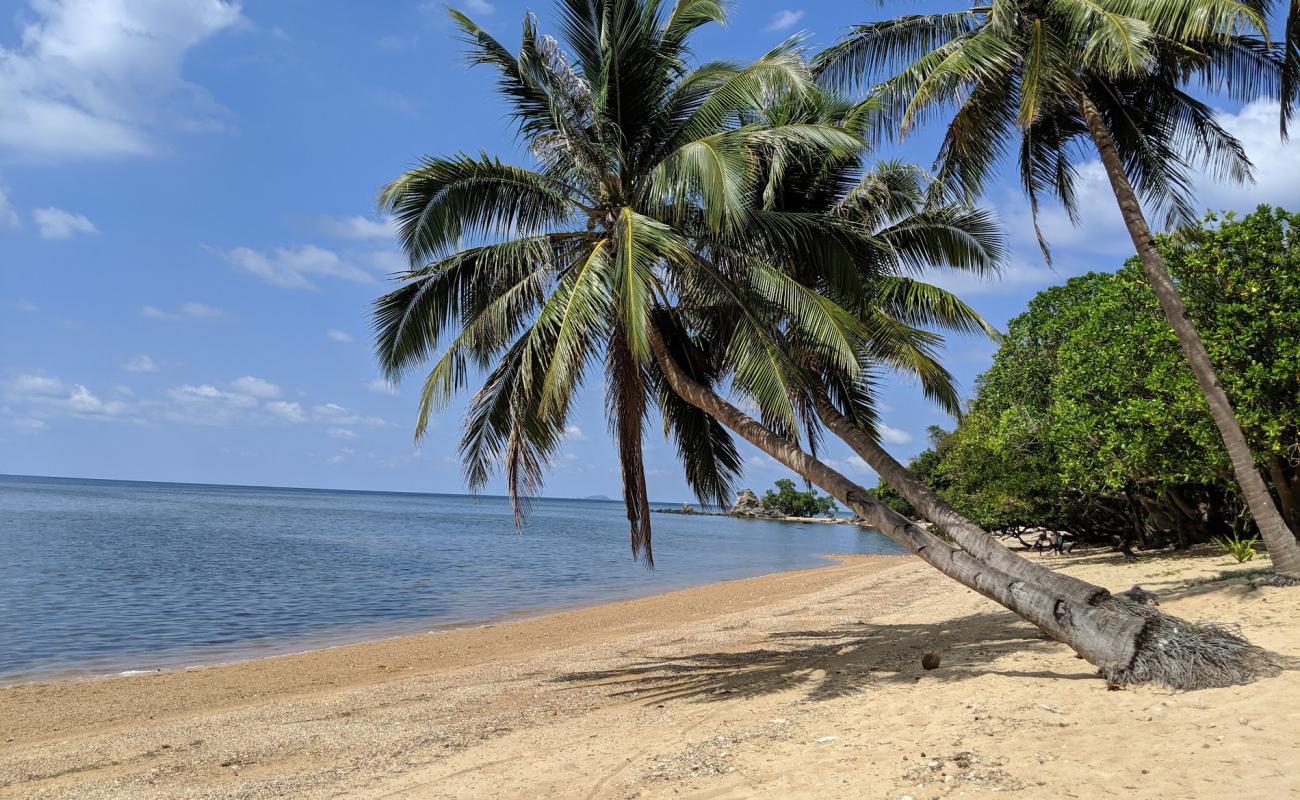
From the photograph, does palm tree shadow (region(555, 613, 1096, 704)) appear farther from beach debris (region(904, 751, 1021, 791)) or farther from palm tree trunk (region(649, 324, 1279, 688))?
beach debris (region(904, 751, 1021, 791))

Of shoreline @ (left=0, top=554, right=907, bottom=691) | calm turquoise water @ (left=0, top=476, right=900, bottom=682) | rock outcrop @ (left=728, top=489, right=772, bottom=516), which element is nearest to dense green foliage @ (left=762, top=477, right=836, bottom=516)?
rock outcrop @ (left=728, top=489, right=772, bottom=516)

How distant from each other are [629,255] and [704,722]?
4117mm

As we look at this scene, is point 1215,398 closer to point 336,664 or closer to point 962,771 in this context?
point 962,771

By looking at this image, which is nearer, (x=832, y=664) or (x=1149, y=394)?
(x=832, y=664)

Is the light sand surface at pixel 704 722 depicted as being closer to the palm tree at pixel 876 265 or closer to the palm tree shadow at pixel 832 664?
the palm tree shadow at pixel 832 664

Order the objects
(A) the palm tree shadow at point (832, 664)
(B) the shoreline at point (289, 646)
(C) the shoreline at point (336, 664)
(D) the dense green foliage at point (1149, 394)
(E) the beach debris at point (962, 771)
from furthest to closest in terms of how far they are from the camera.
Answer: (B) the shoreline at point (289, 646) → (D) the dense green foliage at point (1149, 394) → (C) the shoreline at point (336, 664) → (A) the palm tree shadow at point (832, 664) → (E) the beach debris at point (962, 771)

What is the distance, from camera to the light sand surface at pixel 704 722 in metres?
4.79

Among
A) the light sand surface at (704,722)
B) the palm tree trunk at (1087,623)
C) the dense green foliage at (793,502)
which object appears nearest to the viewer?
the light sand surface at (704,722)

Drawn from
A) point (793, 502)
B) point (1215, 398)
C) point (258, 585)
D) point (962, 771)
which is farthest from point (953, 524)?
point (793, 502)

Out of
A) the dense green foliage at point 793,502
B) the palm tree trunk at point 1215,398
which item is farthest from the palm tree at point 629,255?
the dense green foliage at point 793,502

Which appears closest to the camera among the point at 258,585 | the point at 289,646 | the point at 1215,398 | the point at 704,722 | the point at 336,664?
the point at 704,722

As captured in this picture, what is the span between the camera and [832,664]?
30.0 feet

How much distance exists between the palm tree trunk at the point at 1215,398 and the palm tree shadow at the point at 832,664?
2878 millimetres

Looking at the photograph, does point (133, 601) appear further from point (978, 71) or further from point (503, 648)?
point (978, 71)
